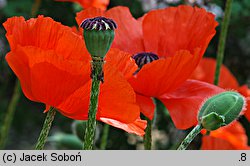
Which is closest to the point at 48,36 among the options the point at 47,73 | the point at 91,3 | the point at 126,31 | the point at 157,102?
the point at 47,73

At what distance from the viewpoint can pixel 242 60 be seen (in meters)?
2.47

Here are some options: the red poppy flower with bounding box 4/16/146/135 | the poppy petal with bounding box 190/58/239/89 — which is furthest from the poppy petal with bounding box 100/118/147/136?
the poppy petal with bounding box 190/58/239/89

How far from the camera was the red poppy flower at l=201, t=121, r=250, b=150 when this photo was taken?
846mm

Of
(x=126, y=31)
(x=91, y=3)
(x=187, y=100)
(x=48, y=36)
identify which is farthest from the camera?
(x=91, y=3)

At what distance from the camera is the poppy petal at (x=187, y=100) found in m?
0.77

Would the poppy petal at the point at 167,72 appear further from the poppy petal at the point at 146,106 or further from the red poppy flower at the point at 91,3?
the red poppy flower at the point at 91,3

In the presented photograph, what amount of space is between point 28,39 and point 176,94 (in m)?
0.23

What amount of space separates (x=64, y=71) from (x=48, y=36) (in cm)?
5

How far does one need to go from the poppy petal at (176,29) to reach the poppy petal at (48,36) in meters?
0.21

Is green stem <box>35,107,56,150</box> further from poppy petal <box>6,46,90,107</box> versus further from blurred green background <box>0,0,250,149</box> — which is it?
blurred green background <box>0,0,250,149</box>

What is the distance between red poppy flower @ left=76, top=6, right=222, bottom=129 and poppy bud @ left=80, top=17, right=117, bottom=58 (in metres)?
0.16

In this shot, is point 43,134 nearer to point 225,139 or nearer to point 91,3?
point 225,139

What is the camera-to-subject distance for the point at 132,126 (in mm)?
678
